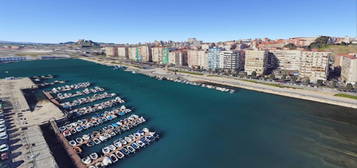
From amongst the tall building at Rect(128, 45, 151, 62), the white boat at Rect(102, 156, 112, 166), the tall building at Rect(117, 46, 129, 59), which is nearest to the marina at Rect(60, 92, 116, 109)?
the white boat at Rect(102, 156, 112, 166)

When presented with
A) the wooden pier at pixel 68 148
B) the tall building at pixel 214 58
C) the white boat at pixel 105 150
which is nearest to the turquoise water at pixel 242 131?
the wooden pier at pixel 68 148

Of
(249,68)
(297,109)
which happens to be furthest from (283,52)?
(297,109)

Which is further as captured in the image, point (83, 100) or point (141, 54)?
point (141, 54)

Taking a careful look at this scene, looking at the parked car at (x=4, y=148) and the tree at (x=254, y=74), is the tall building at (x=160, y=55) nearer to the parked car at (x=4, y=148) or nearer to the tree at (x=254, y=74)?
the tree at (x=254, y=74)

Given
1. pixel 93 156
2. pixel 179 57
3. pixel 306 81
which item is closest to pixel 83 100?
pixel 93 156

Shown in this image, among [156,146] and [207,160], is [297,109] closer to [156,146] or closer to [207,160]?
[207,160]

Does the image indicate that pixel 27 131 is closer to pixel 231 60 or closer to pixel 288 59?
pixel 231 60

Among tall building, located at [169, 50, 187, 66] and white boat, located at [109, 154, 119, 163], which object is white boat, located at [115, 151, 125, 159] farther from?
tall building, located at [169, 50, 187, 66]
